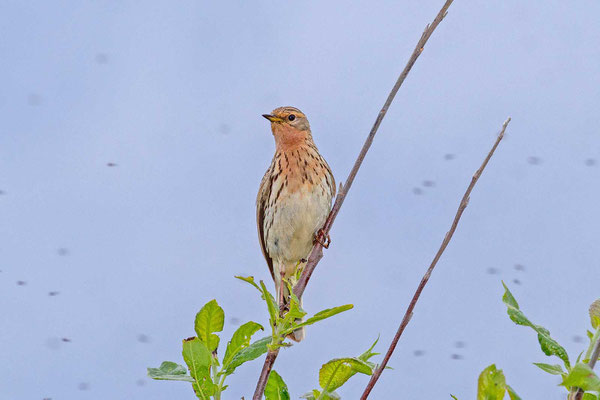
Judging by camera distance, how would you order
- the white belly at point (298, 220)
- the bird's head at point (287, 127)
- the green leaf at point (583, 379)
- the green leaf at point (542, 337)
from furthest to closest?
the bird's head at point (287, 127)
the white belly at point (298, 220)
the green leaf at point (542, 337)
the green leaf at point (583, 379)

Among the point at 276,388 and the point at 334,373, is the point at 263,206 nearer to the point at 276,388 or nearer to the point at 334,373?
the point at 276,388

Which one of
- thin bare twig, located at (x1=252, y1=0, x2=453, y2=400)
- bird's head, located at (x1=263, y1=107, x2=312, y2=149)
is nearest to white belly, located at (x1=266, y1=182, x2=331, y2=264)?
bird's head, located at (x1=263, y1=107, x2=312, y2=149)

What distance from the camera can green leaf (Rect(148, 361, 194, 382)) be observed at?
113 inches

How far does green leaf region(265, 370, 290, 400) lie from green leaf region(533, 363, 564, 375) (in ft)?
3.48

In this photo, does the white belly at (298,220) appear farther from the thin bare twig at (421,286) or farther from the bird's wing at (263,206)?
the thin bare twig at (421,286)

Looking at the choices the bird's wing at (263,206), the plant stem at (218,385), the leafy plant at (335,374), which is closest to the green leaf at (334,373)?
the leafy plant at (335,374)

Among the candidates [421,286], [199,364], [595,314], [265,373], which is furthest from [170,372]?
[595,314]

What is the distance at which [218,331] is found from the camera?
3012 mm

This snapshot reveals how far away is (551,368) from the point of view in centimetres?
256

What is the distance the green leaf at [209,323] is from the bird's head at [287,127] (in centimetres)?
627

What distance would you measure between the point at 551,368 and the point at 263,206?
275 inches

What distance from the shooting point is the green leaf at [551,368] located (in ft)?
8.36

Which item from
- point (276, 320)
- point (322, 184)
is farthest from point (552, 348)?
point (322, 184)

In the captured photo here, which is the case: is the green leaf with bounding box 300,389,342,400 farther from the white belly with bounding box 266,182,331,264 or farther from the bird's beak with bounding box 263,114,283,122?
the bird's beak with bounding box 263,114,283,122
